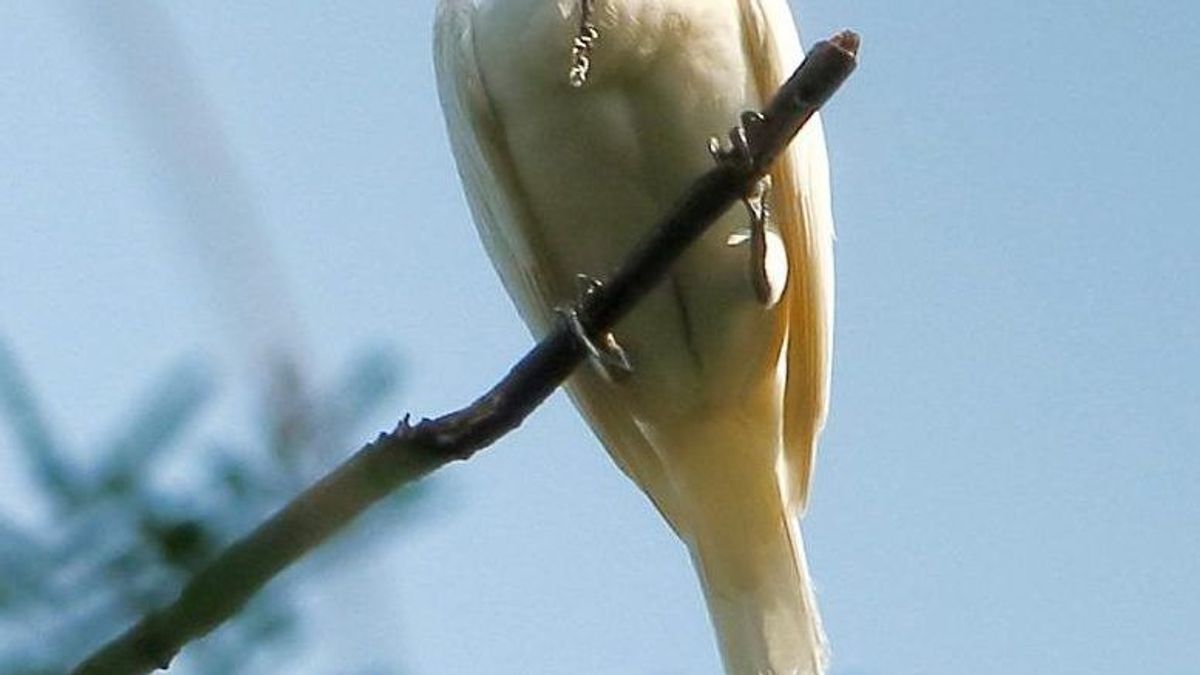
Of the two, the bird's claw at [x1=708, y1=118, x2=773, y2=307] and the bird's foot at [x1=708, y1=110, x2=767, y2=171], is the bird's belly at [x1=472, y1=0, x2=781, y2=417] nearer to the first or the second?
the bird's claw at [x1=708, y1=118, x2=773, y2=307]

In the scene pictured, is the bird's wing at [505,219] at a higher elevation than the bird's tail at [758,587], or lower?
higher

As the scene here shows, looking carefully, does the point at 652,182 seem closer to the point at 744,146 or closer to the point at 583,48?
the point at 583,48

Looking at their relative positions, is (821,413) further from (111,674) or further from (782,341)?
(111,674)

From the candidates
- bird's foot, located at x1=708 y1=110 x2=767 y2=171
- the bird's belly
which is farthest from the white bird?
bird's foot, located at x1=708 y1=110 x2=767 y2=171

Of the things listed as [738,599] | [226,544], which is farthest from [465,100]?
[226,544]

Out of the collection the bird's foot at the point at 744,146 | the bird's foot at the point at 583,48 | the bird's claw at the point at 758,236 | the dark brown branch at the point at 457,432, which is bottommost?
the dark brown branch at the point at 457,432

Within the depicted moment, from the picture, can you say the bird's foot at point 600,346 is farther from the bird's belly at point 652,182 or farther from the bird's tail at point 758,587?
the bird's tail at point 758,587

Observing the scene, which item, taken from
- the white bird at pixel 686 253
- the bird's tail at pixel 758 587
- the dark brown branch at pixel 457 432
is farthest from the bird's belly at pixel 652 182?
the dark brown branch at pixel 457 432
